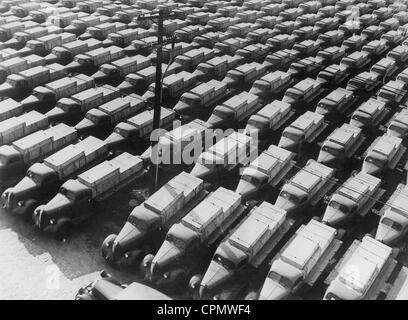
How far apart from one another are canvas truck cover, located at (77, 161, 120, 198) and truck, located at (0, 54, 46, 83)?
18.9 m

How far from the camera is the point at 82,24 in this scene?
170 feet

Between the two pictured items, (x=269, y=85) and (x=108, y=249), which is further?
(x=269, y=85)

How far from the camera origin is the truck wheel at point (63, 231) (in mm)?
22698

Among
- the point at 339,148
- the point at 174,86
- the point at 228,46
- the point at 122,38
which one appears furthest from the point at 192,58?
the point at 339,148

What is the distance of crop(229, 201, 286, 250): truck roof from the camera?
20.9 meters

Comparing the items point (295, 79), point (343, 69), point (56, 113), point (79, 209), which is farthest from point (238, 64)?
point (79, 209)

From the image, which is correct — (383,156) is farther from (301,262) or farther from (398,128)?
(301,262)

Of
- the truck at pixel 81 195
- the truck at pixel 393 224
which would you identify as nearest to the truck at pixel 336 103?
the truck at pixel 393 224

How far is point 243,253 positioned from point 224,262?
1.05 m

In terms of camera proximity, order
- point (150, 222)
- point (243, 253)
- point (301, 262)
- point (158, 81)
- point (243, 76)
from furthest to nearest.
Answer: point (243, 76) < point (158, 81) < point (150, 222) < point (243, 253) < point (301, 262)

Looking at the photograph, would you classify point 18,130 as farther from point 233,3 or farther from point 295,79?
point 233,3

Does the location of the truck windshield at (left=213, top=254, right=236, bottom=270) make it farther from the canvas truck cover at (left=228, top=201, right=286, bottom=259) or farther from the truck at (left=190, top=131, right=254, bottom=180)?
the truck at (left=190, top=131, right=254, bottom=180)

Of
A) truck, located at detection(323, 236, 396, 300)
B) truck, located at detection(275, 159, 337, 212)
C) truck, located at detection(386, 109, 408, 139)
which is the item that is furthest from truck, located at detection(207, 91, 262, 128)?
truck, located at detection(323, 236, 396, 300)

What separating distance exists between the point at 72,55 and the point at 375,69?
31554 millimetres
